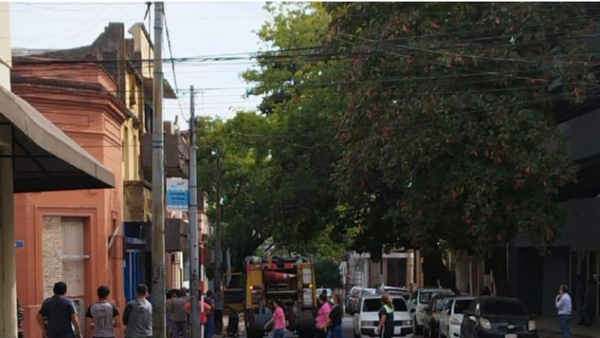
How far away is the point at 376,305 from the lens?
91.7 feet

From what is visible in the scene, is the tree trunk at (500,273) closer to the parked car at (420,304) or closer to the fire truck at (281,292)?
the parked car at (420,304)

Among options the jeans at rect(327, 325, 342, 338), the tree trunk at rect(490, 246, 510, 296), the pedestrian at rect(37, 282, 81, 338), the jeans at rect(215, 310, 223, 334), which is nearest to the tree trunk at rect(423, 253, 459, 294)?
the tree trunk at rect(490, 246, 510, 296)

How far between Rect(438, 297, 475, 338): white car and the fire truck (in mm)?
4378

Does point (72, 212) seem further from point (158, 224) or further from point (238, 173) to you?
point (238, 173)

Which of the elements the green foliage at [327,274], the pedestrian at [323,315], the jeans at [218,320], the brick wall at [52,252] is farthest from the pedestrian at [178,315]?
the green foliage at [327,274]

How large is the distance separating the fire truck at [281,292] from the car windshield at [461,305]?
5.02m

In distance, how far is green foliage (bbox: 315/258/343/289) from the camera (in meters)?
83.9

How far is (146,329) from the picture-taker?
1435 centimetres

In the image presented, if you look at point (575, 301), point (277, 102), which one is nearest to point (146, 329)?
point (575, 301)

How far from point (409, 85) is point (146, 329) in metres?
12.5

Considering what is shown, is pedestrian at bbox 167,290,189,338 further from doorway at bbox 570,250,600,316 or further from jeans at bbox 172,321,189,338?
doorway at bbox 570,250,600,316

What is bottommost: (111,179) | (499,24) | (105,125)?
(111,179)

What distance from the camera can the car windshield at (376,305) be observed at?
27.6 m

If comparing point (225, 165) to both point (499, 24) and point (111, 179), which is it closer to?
point (499, 24)
